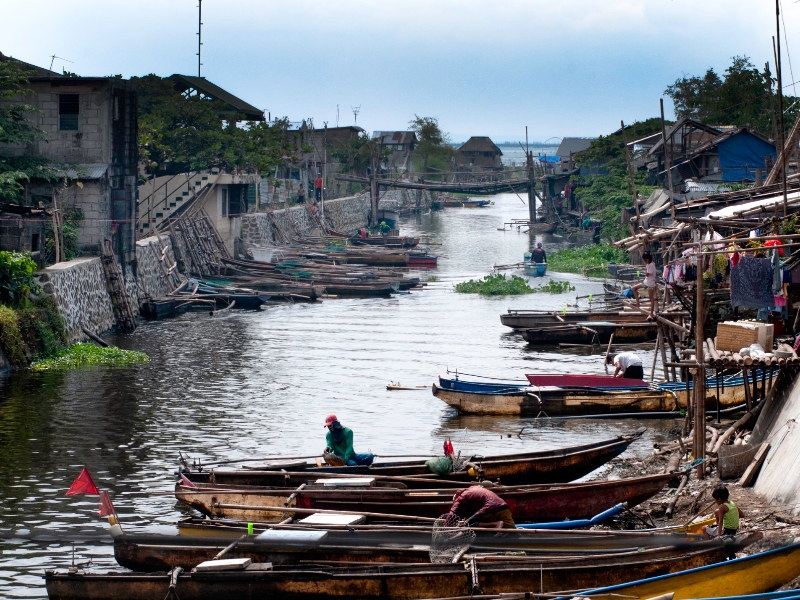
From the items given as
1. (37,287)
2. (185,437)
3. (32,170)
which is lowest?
(185,437)

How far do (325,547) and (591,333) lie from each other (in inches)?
814

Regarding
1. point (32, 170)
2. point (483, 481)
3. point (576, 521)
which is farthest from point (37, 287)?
point (576, 521)

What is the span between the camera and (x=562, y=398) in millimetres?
22578

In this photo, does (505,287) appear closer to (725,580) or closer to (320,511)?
(320,511)

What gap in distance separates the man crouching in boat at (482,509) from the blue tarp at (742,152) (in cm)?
3453

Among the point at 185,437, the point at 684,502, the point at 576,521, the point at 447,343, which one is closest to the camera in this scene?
the point at 576,521

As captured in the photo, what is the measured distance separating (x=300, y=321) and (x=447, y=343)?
21.5ft

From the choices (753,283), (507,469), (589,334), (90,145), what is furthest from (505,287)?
(507,469)

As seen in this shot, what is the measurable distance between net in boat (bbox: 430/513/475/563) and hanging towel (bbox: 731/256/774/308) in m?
7.72

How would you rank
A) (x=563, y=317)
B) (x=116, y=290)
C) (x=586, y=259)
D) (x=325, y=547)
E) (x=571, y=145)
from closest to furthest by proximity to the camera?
1. (x=325, y=547)
2. (x=563, y=317)
3. (x=116, y=290)
4. (x=586, y=259)
5. (x=571, y=145)

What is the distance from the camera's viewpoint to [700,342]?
50.2 ft

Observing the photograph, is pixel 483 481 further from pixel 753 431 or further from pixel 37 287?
pixel 37 287

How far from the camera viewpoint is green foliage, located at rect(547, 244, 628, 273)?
51.2 m

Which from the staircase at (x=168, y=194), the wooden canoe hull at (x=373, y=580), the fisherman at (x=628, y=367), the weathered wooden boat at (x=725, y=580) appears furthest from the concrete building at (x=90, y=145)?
the weathered wooden boat at (x=725, y=580)
